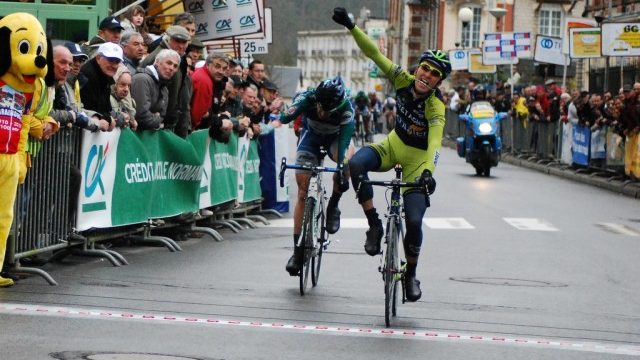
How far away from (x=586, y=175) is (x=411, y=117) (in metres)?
24.1

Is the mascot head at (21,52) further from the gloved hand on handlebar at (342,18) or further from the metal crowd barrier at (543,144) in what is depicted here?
the metal crowd barrier at (543,144)

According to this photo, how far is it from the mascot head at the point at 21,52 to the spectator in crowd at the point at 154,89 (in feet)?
11.6

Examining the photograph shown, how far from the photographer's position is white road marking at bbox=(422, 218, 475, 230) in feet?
64.7

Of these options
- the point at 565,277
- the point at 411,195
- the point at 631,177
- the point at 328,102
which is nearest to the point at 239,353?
the point at 411,195

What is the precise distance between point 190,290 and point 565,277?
13.0 ft

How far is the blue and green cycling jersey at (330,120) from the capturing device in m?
12.6

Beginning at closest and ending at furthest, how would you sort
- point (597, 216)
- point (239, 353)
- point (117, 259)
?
point (239, 353)
point (117, 259)
point (597, 216)

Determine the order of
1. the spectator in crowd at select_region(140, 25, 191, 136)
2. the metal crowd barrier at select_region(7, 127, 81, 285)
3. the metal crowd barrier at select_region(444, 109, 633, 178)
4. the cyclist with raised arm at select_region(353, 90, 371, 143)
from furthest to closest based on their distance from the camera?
the cyclist with raised arm at select_region(353, 90, 371, 143) < the metal crowd barrier at select_region(444, 109, 633, 178) < the spectator in crowd at select_region(140, 25, 191, 136) < the metal crowd barrier at select_region(7, 127, 81, 285)

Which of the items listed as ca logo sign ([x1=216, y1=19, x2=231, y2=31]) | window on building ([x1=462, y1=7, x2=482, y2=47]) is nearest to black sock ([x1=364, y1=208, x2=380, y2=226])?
ca logo sign ([x1=216, y1=19, x2=231, y2=31])

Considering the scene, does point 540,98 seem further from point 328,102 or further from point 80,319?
point 80,319

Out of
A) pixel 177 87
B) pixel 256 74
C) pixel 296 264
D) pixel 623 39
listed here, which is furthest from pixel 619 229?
pixel 623 39

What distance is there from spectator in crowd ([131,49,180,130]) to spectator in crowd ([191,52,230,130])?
1639mm

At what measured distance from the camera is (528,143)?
149 feet

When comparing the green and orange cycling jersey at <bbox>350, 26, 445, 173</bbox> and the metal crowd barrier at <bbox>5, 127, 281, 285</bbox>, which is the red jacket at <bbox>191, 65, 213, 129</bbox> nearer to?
the metal crowd barrier at <bbox>5, 127, 281, 285</bbox>
